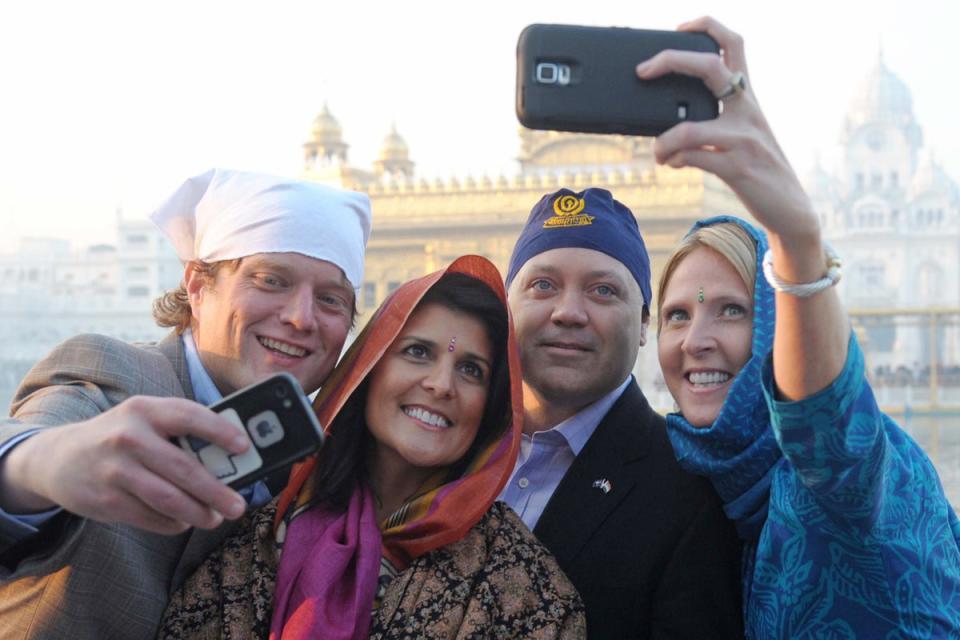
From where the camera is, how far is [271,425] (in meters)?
1.16

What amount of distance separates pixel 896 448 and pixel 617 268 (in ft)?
2.28

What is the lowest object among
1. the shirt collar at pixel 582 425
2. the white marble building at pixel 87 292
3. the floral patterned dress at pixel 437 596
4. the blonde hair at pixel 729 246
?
the white marble building at pixel 87 292

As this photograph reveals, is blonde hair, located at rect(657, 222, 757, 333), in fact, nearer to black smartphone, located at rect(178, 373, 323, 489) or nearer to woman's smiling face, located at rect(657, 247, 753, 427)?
woman's smiling face, located at rect(657, 247, 753, 427)

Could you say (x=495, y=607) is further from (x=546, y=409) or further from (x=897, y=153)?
(x=897, y=153)

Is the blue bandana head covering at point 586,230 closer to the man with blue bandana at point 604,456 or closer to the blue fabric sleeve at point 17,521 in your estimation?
the man with blue bandana at point 604,456

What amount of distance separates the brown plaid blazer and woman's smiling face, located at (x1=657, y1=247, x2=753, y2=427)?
2.29 ft

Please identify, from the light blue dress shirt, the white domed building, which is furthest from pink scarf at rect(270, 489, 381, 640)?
the white domed building

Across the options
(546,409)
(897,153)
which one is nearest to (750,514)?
(546,409)

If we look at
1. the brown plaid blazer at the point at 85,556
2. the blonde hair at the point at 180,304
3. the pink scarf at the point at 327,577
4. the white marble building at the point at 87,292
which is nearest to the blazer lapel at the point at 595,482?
the pink scarf at the point at 327,577

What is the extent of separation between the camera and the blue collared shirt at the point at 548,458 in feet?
6.64

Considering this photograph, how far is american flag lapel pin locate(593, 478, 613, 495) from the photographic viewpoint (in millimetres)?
1913

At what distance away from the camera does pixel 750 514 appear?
1.66 meters

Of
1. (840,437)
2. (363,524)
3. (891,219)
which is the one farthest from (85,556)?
(891,219)

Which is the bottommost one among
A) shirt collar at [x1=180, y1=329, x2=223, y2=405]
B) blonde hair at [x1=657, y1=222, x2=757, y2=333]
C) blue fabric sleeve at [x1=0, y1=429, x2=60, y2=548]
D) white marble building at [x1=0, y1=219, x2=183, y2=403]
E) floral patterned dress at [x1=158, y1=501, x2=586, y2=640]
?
white marble building at [x1=0, y1=219, x2=183, y2=403]
